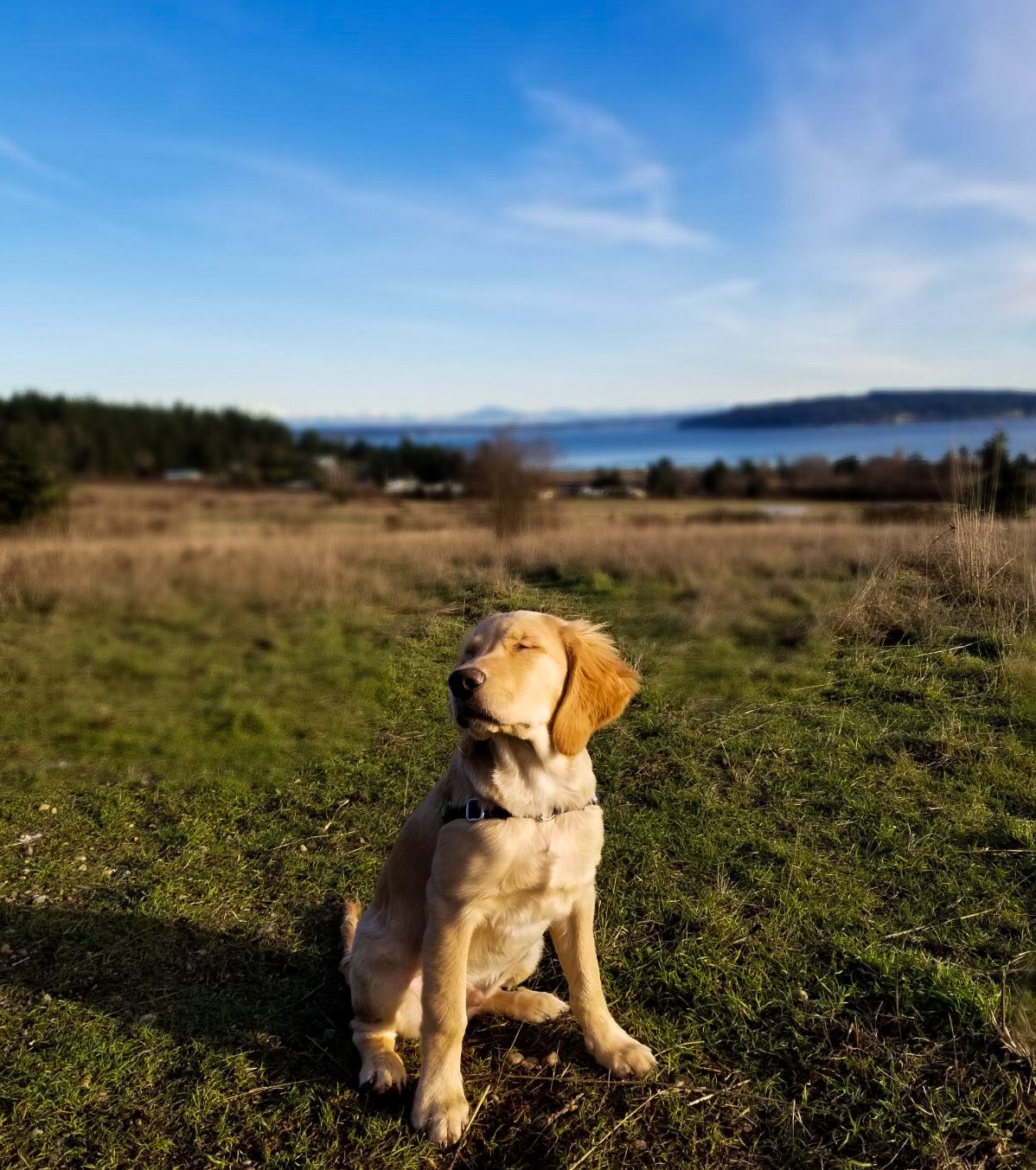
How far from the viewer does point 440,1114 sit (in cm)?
244

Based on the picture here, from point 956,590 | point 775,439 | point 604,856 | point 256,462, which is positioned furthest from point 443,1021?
point 775,439

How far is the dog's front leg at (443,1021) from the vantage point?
2.40 m

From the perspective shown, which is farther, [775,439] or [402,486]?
[775,439]

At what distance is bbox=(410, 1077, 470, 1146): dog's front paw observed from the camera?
2409 millimetres

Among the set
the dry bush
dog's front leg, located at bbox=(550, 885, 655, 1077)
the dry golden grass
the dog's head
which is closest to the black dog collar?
the dog's head

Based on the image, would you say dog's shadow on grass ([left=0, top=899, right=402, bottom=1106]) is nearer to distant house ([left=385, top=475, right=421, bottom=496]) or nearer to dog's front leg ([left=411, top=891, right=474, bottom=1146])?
dog's front leg ([left=411, top=891, right=474, bottom=1146])

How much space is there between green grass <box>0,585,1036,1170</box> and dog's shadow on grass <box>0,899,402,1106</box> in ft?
0.05

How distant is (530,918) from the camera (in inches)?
98.1

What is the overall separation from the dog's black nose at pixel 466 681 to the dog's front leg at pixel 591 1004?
863mm

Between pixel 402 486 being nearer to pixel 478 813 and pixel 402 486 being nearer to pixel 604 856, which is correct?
pixel 604 856

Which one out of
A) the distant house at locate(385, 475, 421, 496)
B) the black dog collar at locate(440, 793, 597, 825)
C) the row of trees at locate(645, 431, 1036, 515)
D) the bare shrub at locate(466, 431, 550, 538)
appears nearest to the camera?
the black dog collar at locate(440, 793, 597, 825)

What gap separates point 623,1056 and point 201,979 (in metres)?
1.76

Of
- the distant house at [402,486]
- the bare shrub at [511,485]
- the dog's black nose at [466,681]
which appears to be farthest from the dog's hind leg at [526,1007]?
the distant house at [402,486]

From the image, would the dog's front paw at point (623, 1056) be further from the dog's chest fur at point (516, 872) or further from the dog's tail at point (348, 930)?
the dog's tail at point (348, 930)
